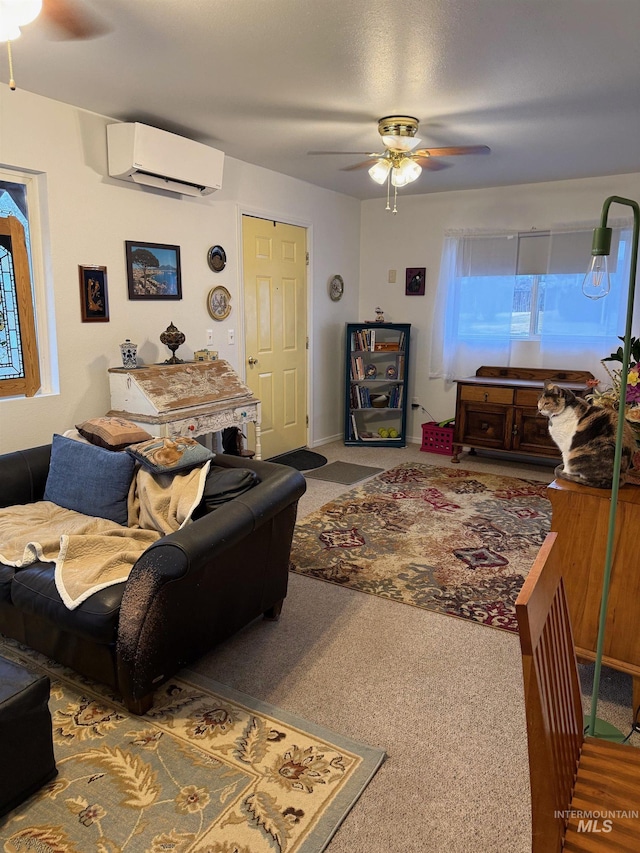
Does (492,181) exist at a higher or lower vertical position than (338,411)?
higher

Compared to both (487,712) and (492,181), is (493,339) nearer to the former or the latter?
(492,181)

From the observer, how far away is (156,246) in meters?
3.90

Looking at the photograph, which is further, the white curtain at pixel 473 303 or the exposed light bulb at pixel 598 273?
the white curtain at pixel 473 303

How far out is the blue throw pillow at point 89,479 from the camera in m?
2.60

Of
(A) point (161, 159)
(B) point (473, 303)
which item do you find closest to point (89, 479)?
(A) point (161, 159)

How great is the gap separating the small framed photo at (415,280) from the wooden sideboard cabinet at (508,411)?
3.72 ft

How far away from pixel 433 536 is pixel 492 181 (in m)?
3.36

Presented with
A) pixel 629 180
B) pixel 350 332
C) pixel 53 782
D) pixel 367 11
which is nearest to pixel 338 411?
pixel 350 332

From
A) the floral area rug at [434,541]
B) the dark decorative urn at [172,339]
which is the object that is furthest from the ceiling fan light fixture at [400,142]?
the floral area rug at [434,541]

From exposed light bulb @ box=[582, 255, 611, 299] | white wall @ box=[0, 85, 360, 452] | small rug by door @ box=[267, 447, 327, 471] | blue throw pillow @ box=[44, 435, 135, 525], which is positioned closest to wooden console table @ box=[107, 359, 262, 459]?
white wall @ box=[0, 85, 360, 452]

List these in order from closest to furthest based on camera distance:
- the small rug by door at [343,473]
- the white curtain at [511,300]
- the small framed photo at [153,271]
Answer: the small framed photo at [153,271]
the small rug by door at [343,473]
the white curtain at [511,300]

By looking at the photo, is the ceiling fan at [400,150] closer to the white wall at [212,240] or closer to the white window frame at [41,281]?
A: the white wall at [212,240]

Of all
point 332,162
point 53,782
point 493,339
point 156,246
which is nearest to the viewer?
point 53,782

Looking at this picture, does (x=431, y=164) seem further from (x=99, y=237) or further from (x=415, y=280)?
(x=99, y=237)
